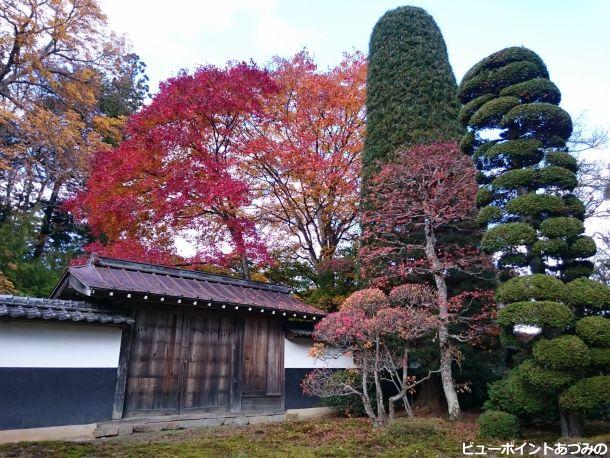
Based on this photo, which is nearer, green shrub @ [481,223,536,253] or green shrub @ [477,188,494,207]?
green shrub @ [481,223,536,253]

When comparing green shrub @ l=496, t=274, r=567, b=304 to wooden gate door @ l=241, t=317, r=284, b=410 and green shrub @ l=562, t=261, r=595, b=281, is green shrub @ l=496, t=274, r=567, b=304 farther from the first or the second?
wooden gate door @ l=241, t=317, r=284, b=410

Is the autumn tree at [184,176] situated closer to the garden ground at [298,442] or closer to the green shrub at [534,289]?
the garden ground at [298,442]

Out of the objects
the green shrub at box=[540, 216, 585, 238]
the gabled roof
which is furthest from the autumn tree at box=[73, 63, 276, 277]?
the green shrub at box=[540, 216, 585, 238]

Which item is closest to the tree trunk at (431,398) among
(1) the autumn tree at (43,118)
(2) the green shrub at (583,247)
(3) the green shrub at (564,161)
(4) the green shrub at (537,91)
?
(2) the green shrub at (583,247)

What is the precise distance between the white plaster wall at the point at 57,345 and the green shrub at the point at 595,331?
8.52 metres

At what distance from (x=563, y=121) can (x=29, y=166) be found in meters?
18.3

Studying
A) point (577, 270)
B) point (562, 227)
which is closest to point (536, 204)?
point (562, 227)

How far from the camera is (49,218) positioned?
1973 cm

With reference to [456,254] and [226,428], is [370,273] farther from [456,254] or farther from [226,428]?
[226,428]

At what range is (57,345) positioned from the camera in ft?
24.6

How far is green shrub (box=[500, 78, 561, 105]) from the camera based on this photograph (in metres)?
8.38

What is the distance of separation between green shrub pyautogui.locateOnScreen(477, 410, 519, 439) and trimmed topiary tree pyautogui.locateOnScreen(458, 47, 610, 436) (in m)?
0.22

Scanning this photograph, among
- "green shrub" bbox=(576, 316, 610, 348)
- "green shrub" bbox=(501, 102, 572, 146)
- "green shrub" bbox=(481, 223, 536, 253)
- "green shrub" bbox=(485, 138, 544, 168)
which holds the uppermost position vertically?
"green shrub" bbox=(501, 102, 572, 146)

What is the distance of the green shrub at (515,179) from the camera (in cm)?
805
